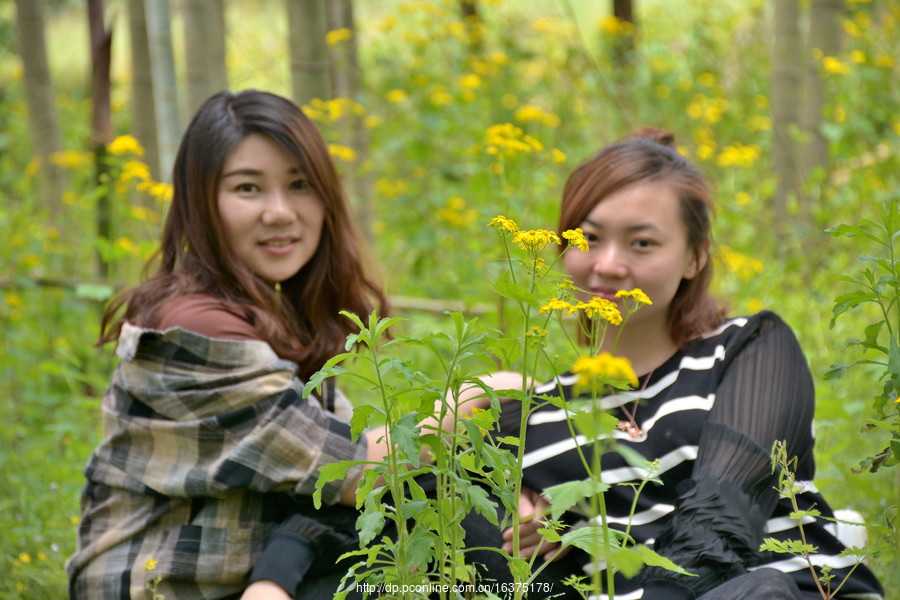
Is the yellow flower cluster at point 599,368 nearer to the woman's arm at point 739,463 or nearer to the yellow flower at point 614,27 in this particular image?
the woman's arm at point 739,463

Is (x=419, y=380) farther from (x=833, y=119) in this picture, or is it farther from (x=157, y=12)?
(x=833, y=119)

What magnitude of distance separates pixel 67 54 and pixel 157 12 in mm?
9124

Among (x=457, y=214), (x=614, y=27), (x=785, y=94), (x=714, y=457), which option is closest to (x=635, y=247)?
(x=714, y=457)

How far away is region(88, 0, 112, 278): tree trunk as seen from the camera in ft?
10.7

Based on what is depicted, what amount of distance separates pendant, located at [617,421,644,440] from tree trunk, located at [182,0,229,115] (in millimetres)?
1815

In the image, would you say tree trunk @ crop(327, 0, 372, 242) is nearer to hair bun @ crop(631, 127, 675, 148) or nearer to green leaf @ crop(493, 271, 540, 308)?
hair bun @ crop(631, 127, 675, 148)

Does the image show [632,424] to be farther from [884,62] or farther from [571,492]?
[884,62]

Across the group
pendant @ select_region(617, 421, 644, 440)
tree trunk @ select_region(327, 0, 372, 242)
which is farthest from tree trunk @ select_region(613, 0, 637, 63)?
pendant @ select_region(617, 421, 644, 440)

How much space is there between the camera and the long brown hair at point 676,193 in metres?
1.85

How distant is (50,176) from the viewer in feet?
14.2

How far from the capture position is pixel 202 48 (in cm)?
278

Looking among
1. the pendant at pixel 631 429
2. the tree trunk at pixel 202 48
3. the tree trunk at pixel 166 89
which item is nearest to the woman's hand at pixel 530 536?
the pendant at pixel 631 429

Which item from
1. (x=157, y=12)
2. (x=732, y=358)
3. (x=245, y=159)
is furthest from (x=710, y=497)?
(x=157, y=12)

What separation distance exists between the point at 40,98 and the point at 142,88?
2.66ft
